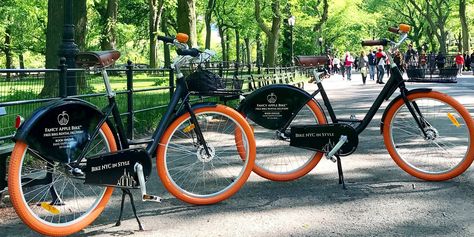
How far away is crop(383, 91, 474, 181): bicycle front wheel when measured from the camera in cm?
522

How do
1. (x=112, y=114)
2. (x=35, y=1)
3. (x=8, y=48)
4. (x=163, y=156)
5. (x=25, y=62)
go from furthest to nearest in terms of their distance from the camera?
(x=25, y=62) → (x=8, y=48) → (x=35, y=1) → (x=163, y=156) → (x=112, y=114)

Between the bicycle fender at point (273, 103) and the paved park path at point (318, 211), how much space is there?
690mm

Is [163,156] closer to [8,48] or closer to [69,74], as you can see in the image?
[69,74]

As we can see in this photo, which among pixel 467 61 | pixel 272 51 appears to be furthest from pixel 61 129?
pixel 467 61

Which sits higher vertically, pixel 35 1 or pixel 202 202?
pixel 35 1

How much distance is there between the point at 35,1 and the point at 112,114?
2901 cm

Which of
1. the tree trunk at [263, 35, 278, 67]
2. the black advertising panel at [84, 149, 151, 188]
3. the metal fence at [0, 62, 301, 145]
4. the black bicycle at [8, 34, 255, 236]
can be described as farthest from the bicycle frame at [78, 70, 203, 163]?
the tree trunk at [263, 35, 278, 67]

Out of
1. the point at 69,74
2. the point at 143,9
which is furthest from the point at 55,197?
the point at 143,9

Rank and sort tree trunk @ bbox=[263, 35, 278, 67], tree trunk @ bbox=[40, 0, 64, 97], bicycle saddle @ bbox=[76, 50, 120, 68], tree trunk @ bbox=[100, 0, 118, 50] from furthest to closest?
tree trunk @ bbox=[263, 35, 278, 67] → tree trunk @ bbox=[100, 0, 118, 50] → tree trunk @ bbox=[40, 0, 64, 97] → bicycle saddle @ bbox=[76, 50, 120, 68]

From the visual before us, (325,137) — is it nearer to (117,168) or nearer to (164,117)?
(164,117)

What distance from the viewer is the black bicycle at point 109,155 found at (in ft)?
12.2

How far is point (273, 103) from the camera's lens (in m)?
5.34

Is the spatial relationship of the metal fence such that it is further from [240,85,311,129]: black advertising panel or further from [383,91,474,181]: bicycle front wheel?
[383,91,474,181]: bicycle front wheel

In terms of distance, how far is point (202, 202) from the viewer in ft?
15.3
